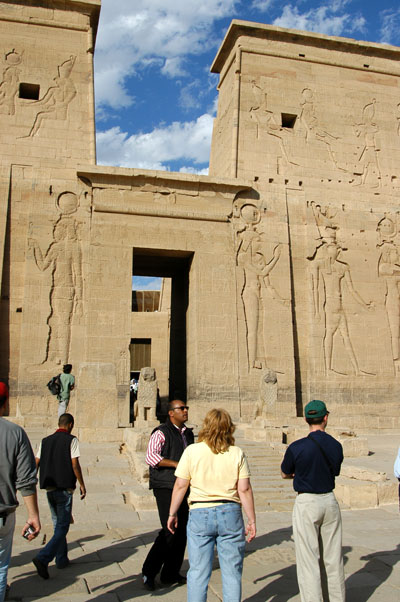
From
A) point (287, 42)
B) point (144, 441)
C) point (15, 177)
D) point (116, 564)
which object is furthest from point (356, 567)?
point (287, 42)

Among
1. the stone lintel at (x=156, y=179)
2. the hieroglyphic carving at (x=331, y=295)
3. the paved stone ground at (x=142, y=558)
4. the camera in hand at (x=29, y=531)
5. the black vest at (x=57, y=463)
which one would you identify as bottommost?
the paved stone ground at (x=142, y=558)

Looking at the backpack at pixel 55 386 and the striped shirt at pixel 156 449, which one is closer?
the striped shirt at pixel 156 449

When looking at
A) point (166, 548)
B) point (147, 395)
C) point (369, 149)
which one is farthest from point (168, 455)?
point (369, 149)

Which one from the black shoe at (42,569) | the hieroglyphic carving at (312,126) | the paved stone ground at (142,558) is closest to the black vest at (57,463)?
the black shoe at (42,569)

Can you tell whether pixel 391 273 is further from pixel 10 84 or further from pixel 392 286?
pixel 10 84

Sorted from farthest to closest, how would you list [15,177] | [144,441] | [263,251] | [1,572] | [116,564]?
[263,251] → [15,177] → [144,441] → [116,564] → [1,572]

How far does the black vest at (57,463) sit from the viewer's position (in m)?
4.21

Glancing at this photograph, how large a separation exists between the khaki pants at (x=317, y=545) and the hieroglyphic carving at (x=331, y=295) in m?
10.7

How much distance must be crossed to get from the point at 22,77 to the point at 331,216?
874cm

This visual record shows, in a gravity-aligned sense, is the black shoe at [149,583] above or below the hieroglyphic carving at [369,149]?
below

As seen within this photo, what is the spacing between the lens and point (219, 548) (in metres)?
3.04

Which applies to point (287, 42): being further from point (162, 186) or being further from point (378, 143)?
point (162, 186)

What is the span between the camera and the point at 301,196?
14.6 metres

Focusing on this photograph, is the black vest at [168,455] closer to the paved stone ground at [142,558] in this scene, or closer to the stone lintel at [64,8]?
the paved stone ground at [142,558]
